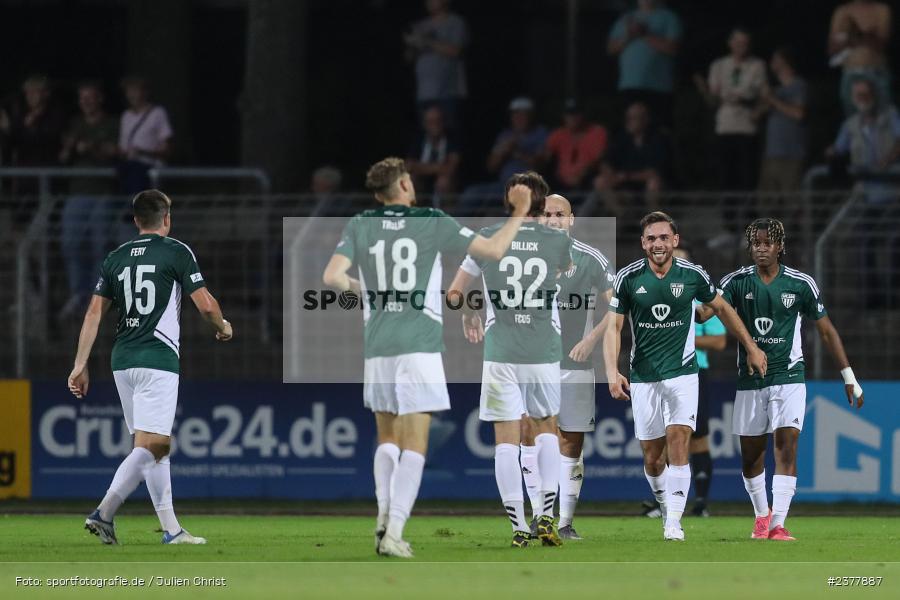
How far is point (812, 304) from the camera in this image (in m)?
12.4

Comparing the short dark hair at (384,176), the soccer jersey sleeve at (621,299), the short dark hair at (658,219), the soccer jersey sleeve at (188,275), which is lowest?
the soccer jersey sleeve at (621,299)

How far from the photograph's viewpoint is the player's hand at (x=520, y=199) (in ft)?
34.6

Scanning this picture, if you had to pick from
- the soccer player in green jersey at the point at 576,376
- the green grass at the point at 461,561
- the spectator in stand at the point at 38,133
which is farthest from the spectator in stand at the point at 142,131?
the soccer player in green jersey at the point at 576,376

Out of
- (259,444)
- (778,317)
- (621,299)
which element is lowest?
(259,444)

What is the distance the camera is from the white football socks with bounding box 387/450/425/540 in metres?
10.3

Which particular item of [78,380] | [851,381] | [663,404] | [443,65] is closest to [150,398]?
[78,380]

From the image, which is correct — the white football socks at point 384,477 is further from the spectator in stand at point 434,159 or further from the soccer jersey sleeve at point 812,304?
the spectator in stand at point 434,159

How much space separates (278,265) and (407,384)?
720 centimetres

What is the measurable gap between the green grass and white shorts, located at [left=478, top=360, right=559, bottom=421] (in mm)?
870

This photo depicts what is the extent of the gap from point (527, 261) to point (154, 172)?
26.4 feet

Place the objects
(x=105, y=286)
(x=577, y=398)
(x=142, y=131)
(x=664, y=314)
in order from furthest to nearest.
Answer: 1. (x=142, y=131)
2. (x=577, y=398)
3. (x=664, y=314)
4. (x=105, y=286)

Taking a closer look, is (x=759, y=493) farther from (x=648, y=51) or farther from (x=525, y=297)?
(x=648, y=51)

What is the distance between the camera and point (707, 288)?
12.0m

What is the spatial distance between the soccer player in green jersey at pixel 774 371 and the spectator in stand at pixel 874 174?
180 inches
